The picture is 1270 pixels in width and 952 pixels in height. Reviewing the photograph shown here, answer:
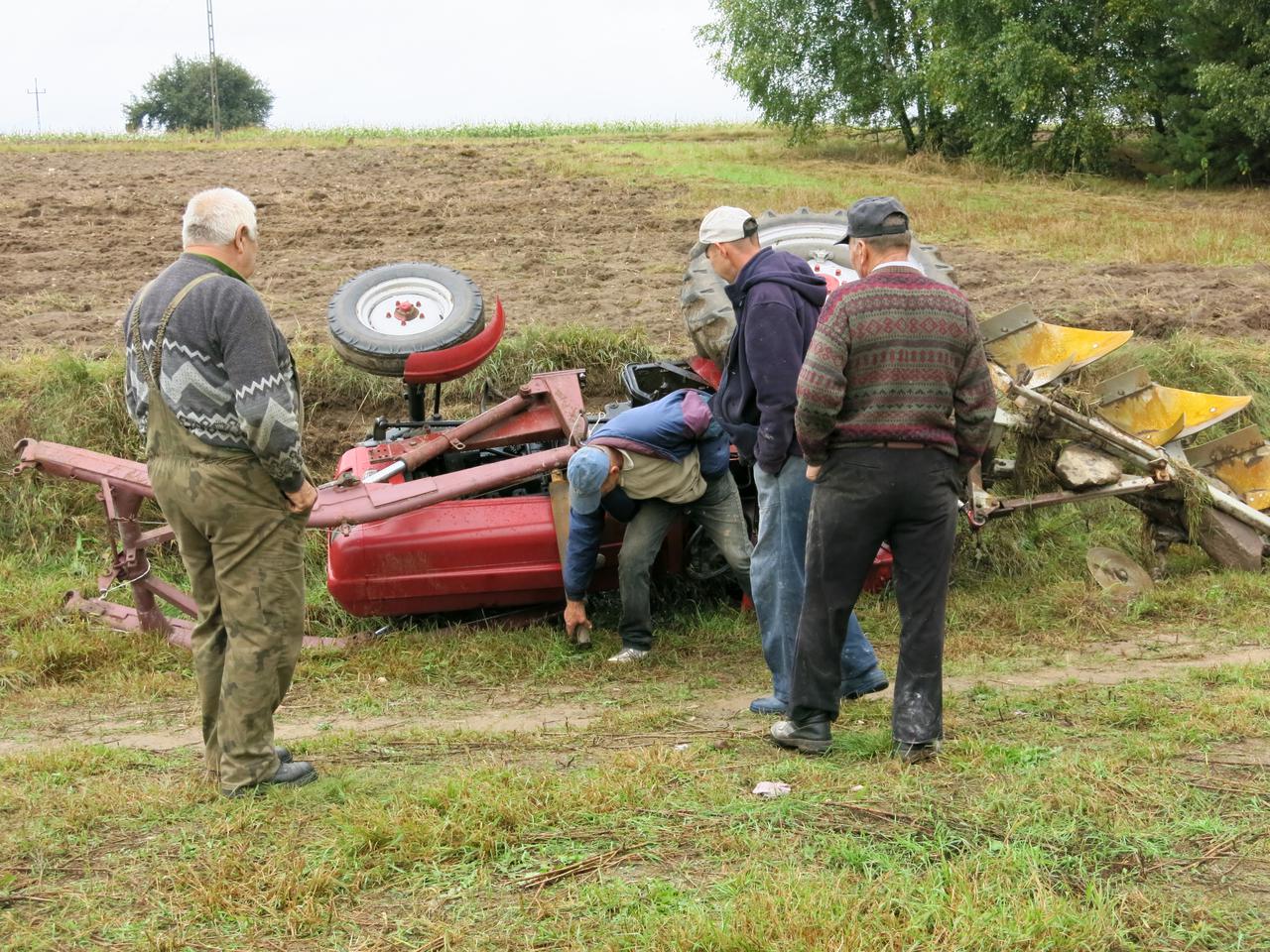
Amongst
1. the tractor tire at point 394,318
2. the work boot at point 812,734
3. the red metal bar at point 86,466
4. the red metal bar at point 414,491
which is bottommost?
the work boot at point 812,734

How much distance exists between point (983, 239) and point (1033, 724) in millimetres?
9341

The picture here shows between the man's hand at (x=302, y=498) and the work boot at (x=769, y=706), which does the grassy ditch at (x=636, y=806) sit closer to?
the work boot at (x=769, y=706)

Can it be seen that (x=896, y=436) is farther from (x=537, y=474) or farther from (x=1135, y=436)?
(x=1135, y=436)

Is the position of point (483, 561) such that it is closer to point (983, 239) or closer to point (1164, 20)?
point (983, 239)

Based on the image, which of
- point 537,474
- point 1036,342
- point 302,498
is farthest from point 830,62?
point 302,498

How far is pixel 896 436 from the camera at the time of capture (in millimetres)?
4285

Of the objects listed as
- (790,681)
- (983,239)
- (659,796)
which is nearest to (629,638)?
(790,681)

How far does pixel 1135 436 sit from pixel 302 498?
5.18 meters

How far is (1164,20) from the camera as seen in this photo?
2116 centimetres

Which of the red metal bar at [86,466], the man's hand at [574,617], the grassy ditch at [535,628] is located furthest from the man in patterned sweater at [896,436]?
the red metal bar at [86,466]

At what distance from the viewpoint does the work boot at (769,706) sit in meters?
5.33

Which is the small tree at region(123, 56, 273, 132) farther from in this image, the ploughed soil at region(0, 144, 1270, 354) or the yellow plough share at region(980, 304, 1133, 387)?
the yellow plough share at region(980, 304, 1133, 387)

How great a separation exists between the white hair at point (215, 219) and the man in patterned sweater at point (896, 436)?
6.28 ft

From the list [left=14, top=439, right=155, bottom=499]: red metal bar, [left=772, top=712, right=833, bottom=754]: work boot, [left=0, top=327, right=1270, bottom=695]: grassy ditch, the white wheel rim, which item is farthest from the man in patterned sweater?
[left=14, top=439, right=155, bottom=499]: red metal bar
